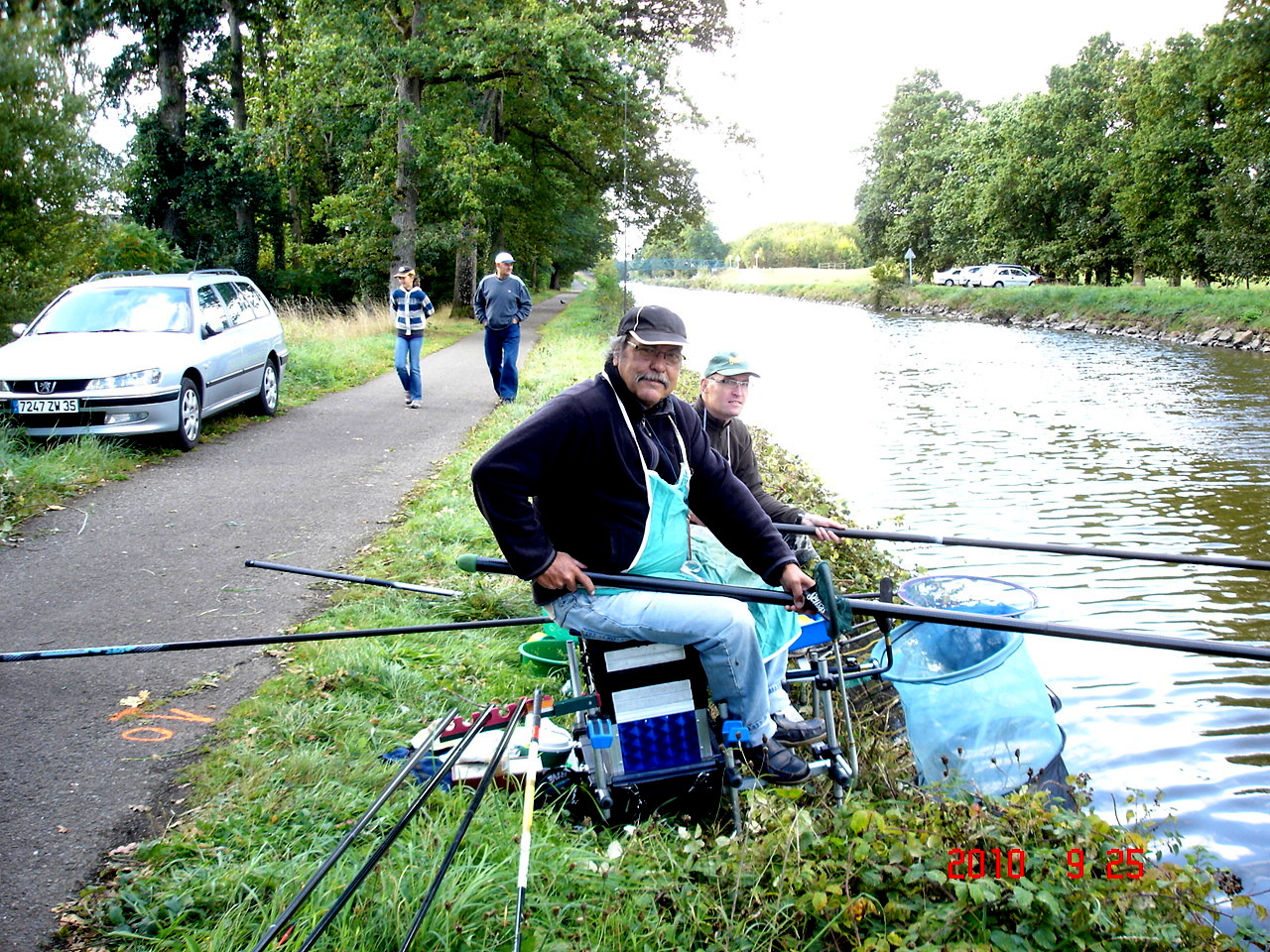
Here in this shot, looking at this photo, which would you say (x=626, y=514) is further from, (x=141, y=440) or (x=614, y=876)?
(x=141, y=440)

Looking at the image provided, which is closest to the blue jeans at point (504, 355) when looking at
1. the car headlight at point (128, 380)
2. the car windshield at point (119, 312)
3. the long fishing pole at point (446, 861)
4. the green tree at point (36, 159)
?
the car windshield at point (119, 312)

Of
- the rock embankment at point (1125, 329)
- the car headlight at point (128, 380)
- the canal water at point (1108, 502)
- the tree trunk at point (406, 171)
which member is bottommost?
the canal water at point (1108, 502)

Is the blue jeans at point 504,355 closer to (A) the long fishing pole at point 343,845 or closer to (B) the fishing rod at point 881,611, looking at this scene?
(A) the long fishing pole at point 343,845

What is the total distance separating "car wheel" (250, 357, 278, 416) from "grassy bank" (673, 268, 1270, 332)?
26702mm

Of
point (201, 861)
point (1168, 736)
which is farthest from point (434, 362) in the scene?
point (201, 861)

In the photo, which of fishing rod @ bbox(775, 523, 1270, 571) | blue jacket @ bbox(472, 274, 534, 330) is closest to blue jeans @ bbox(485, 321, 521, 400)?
blue jacket @ bbox(472, 274, 534, 330)

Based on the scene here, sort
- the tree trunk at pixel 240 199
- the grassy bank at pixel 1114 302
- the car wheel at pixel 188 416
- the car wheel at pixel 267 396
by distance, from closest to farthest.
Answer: the car wheel at pixel 188 416 < the car wheel at pixel 267 396 < the grassy bank at pixel 1114 302 < the tree trunk at pixel 240 199

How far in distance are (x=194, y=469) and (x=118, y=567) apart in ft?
10.4

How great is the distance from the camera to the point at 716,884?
331cm

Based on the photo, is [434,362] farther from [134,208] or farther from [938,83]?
[938,83]

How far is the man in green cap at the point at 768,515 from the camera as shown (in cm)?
412

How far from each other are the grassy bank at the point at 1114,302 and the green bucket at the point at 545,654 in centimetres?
2915

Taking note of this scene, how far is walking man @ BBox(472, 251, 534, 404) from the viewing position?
13180 millimetres

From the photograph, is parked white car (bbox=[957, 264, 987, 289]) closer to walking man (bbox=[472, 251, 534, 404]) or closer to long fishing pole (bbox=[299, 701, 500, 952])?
walking man (bbox=[472, 251, 534, 404])
